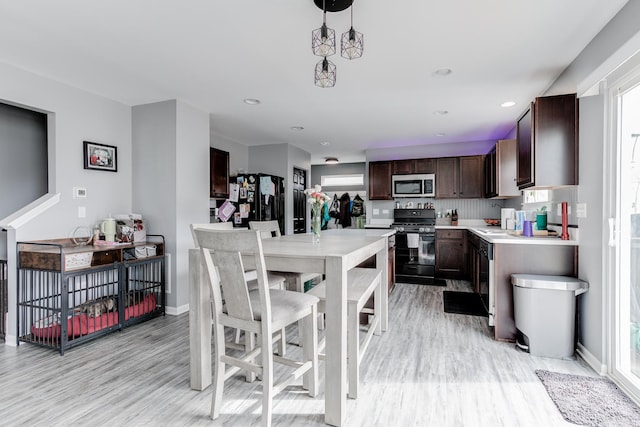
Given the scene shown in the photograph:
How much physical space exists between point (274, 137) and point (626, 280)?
472 cm

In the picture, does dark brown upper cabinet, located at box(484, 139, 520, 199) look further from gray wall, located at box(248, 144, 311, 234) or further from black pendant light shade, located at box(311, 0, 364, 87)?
gray wall, located at box(248, 144, 311, 234)

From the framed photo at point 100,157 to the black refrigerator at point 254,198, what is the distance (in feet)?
5.75

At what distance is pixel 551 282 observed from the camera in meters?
2.46

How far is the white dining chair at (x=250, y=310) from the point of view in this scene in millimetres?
1576

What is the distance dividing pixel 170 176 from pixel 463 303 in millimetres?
3833

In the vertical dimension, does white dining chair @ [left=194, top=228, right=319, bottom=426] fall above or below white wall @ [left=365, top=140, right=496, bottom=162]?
below

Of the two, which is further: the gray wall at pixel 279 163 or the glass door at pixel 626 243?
the gray wall at pixel 279 163

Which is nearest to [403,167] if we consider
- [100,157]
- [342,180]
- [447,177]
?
[447,177]

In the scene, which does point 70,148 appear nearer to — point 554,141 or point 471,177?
point 554,141

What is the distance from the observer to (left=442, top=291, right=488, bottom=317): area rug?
144 inches

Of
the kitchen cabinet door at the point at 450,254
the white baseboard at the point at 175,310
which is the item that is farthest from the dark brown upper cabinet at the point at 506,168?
the white baseboard at the point at 175,310

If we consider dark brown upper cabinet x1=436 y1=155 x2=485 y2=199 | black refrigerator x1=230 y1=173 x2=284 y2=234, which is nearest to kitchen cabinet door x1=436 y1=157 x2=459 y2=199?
dark brown upper cabinet x1=436 y1=155 x2=485 y2=199

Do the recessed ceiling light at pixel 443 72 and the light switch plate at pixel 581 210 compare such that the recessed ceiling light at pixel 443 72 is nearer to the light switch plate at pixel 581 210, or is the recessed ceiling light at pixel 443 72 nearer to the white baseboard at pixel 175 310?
the light switch plate at pixel 581 210

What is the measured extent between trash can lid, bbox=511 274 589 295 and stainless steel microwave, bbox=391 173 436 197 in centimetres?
323
